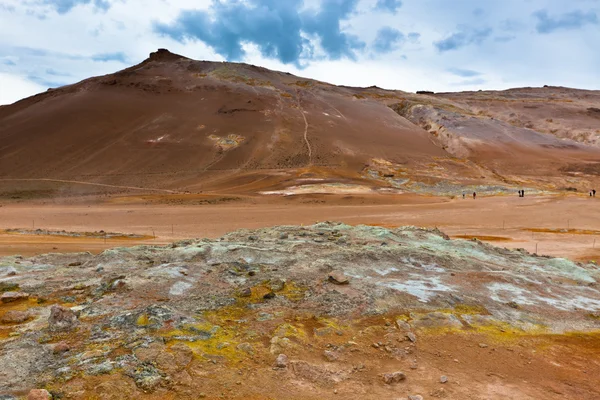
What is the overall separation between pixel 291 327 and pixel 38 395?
11.1ft

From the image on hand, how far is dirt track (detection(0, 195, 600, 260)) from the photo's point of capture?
78.8ft

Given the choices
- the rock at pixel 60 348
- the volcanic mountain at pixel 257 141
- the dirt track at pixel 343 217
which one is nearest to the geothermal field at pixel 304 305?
the rock at pixel 60 348

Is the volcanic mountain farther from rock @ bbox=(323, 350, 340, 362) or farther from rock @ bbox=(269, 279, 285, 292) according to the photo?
rock @ bbox=(323, 350, 340, 362)

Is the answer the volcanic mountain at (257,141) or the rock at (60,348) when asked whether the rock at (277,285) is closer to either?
the rock at (60,348)

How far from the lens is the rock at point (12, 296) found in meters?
7.03

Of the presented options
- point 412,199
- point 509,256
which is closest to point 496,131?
point 412,199

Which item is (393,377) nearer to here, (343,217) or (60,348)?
(60,348)

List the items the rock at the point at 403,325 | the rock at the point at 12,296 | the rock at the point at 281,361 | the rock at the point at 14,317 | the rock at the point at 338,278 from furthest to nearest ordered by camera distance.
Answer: the rock at the point at 338,278
the rock at the point at 12,296
the rock at the point at 403,325
the rock at the point at 14,317
the rock at the point at 281,361

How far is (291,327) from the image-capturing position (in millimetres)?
6629

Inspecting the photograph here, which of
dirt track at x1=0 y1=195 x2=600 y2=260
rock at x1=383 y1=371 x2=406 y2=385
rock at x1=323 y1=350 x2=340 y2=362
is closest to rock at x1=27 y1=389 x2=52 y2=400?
rock at x1=323 y1=350 x2=340 y2=362

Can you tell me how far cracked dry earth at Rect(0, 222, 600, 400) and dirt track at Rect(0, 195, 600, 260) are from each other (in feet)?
35.0

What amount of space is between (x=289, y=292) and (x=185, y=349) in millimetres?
2764

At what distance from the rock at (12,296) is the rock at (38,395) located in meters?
3.37

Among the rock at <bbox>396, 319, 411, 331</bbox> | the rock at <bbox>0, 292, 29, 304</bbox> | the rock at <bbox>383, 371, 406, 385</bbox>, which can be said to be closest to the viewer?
the rock at <bbox>383, 371, 406, 385</bbox>
